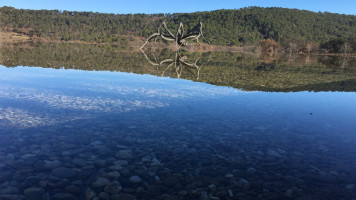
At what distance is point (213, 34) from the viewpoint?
142 m

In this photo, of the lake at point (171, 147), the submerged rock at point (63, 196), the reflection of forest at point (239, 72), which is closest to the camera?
the submerged rock at point (63, 196)

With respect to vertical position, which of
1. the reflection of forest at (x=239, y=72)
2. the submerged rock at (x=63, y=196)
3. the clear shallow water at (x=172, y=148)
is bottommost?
the submerged rock at (x=63, y=196)

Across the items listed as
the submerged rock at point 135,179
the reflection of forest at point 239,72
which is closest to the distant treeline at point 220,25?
the reflection of forest at point 239,72

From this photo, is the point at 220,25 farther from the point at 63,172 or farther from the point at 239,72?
the point at 63,172

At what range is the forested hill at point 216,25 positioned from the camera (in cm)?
12888

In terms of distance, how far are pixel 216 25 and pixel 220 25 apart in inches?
98.1

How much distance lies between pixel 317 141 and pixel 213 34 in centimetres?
14060

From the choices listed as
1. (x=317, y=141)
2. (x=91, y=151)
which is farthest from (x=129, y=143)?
(x=317, y=141)

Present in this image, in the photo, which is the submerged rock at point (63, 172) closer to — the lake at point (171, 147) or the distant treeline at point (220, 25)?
the lake at point (171, 147)

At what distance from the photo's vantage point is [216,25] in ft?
513

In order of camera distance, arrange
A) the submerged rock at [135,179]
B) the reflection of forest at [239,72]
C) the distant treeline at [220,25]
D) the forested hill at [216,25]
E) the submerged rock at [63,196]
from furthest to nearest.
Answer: the forested hill at [216,25] < the distant treeline at [220,25] < the reflection of forest at [239,72] < the submerged rock at [135,179] < the submerged rock at [63,196]

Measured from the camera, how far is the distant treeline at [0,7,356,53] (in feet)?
398

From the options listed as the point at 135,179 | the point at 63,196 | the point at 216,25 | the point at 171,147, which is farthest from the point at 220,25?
the point at 63,196

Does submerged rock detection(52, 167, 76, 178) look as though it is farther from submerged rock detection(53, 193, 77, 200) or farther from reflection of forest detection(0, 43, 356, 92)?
reflection of forest detection(0, 43, 356, 92)
